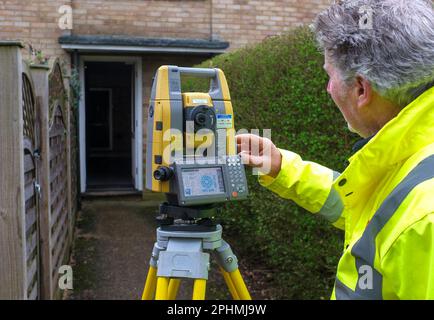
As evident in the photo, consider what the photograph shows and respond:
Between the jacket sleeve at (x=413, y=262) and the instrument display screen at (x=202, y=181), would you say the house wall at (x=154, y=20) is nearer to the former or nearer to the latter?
the instrument display screen at (x=202, y=181)

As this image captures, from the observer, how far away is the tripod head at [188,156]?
1.76m

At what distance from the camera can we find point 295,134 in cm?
394

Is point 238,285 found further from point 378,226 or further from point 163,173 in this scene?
point 378,226

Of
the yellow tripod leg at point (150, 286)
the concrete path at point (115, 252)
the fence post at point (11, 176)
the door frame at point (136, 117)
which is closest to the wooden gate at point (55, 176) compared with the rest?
the concrete path at point (115, 252)

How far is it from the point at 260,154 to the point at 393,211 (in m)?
1.06

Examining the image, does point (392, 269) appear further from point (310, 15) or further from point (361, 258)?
point (310, 15)

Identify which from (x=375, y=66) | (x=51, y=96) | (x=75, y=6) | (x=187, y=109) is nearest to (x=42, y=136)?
(x=51, y=96)

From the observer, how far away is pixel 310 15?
10.0 meters

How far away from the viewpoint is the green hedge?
3.54 m

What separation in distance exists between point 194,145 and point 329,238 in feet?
6.89

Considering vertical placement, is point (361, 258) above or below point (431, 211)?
below

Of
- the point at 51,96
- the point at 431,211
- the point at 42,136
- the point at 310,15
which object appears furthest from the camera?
the point at 310,15

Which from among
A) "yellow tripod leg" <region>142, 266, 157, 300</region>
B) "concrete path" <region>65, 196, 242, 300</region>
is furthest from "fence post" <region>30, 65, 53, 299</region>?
"yellow tripod leg" <region>142, 266, 157, 300</region>

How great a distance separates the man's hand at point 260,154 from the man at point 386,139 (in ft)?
2.08
